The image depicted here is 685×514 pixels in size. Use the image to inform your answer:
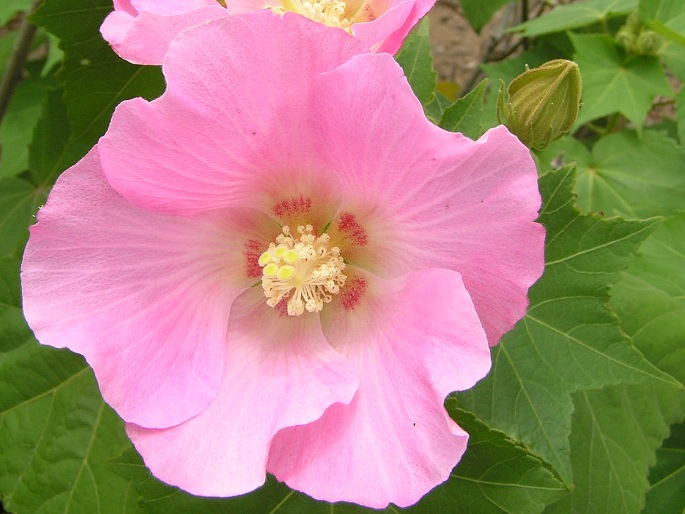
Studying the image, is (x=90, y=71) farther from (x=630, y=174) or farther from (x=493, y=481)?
(x=630, y=174)

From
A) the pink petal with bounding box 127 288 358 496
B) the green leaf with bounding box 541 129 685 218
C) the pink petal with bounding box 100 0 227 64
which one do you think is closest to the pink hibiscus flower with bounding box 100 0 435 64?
the pink petal with bounding box 100 0 227 64

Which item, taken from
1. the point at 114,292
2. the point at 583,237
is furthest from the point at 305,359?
the point at 583,237

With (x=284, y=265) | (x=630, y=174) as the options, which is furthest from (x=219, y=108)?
(x=630, y=174)

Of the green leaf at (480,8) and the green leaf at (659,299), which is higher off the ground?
the green leaf at (480,8)

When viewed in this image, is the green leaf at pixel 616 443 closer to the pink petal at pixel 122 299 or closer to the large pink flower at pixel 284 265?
the large pink flower at pixel 284 265

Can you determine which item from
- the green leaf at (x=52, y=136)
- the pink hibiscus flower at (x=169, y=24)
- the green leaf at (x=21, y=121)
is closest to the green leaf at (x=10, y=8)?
the green leaf at (x=21, y=121)

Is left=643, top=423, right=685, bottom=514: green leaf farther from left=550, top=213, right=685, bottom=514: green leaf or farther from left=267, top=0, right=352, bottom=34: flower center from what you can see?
left=267, top=0, right=352, bottom=34: flower center
